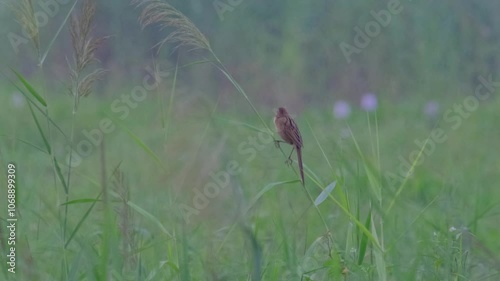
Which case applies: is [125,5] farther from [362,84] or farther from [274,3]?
[362,84]

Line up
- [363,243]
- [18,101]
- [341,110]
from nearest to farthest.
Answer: [363,243] < [341,110] < [18,101]

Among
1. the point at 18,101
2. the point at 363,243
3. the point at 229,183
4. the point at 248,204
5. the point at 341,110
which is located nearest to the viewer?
the point at 363,243

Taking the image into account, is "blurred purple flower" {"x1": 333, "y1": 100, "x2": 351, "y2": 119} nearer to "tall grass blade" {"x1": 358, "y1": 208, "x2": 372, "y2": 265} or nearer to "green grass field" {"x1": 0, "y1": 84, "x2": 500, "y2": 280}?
"green grass field" {"x1": 0, "y1": 84, "x2": 500, "y2": 280}

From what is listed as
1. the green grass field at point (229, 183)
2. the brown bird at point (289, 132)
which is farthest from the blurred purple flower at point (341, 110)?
the brown bird at point (289, 132)

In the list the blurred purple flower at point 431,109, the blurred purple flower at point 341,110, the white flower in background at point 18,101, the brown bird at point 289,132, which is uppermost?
the white flower in background at point 18,101

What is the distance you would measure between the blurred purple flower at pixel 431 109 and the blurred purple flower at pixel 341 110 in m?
0.48

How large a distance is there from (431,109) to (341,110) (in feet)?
1.82

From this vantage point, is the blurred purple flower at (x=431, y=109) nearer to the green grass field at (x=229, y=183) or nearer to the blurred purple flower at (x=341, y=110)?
the green grass field at (x=229, y=183)

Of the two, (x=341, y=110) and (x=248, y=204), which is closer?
(x=248, y=204)

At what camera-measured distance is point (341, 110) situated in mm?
7367

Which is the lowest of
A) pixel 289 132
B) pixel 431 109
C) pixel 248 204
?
pixel 248 204

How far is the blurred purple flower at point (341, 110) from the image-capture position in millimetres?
7352

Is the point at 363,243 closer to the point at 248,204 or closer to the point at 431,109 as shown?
the point at 248,204

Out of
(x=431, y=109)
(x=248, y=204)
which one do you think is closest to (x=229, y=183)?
(x=248, y=204)
